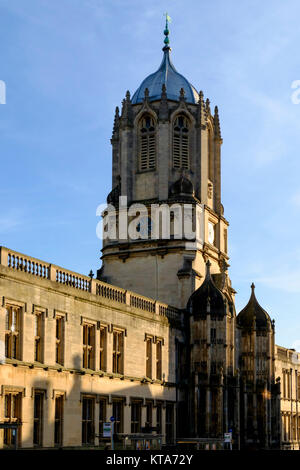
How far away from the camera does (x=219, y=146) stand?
62125 millimetres

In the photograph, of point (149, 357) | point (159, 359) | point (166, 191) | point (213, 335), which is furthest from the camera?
point (166, 191)

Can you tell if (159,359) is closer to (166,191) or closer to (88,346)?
(88,346)

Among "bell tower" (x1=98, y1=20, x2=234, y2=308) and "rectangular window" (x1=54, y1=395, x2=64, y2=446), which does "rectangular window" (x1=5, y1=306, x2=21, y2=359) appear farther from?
"bell tower" (x1=98, y1=20, x2=234, y2=308)

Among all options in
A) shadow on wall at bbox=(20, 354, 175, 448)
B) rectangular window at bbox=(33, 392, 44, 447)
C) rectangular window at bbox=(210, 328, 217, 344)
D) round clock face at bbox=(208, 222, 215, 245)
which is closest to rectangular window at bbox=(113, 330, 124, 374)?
shadow on wall at bbox=(20, 354, 175, 448)

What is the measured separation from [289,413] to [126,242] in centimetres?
2633

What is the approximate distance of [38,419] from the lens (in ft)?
119

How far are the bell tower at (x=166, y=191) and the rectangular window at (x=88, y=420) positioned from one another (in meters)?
14.7

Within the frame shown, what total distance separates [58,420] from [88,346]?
14.6ft

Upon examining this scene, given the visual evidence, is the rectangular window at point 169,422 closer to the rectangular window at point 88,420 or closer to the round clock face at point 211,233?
the rectangular window at point 88,420

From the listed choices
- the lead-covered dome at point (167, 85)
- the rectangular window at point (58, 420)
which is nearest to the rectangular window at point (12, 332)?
the rectangular window at point (58, 420)

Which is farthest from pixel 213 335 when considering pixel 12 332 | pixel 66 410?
pixel 12 332

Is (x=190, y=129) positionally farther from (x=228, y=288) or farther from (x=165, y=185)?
(x=228, y=288)

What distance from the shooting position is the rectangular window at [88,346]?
4081cm
